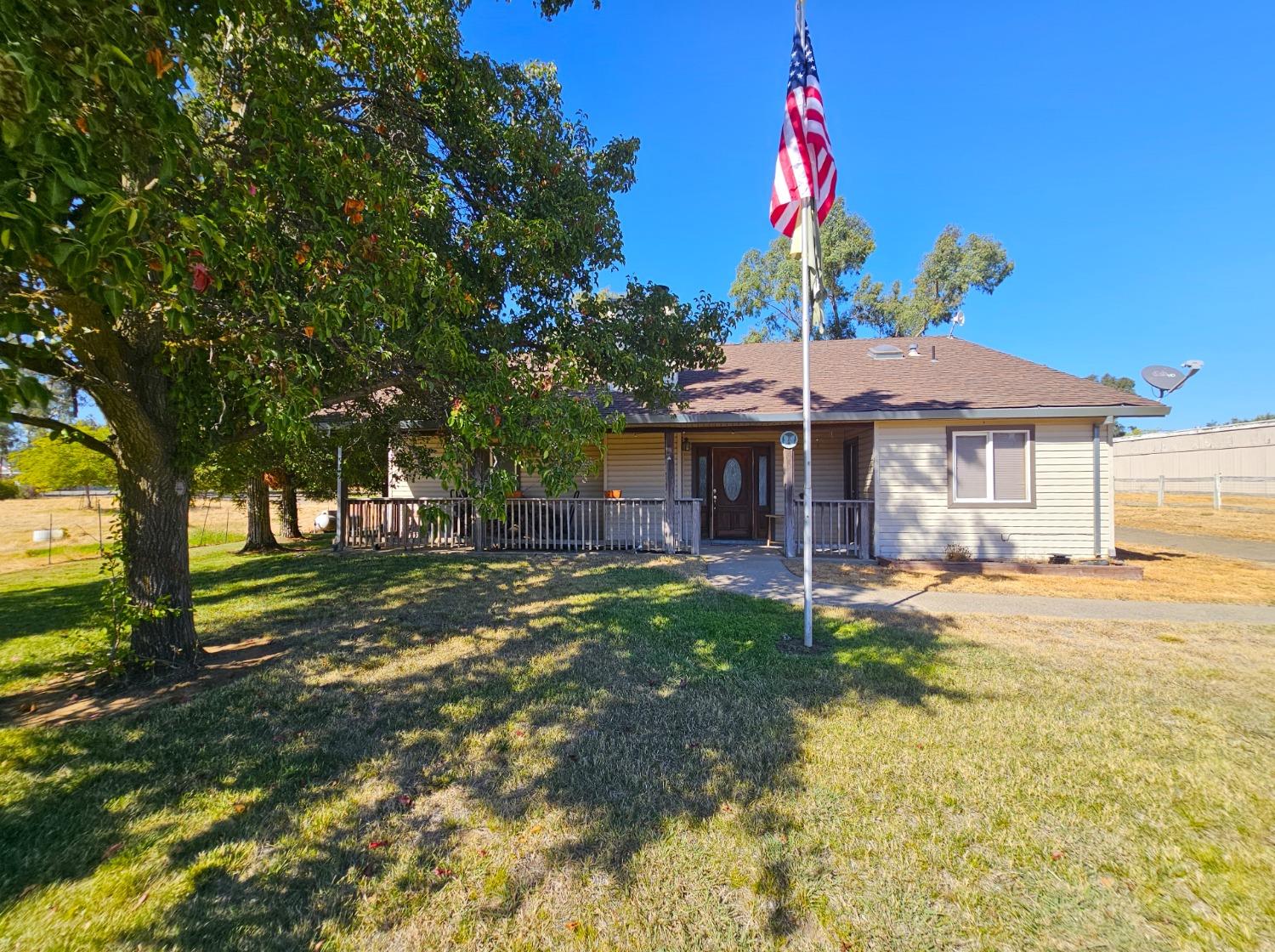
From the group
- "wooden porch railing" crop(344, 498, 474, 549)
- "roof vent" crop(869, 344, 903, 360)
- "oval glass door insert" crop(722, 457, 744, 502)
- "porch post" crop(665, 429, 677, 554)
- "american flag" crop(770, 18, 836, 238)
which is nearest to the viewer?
"american flag" crop(770, 18, 836, 238)

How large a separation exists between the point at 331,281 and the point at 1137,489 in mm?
43173

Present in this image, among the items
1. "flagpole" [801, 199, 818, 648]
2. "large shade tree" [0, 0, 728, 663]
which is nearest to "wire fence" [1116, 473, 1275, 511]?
"flagpole" [801, 199, 818, 648]

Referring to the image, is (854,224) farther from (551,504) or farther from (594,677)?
(594,677)

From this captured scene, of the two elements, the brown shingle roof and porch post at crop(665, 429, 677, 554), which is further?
porch post at crop(665, 429, 677, 554)

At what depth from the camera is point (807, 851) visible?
244cm

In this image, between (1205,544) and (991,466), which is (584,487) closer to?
(991,466)

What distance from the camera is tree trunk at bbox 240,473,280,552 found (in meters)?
12.3

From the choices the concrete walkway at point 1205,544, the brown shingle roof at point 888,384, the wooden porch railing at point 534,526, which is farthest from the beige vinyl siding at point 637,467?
the concrete walkway at point 1205,544

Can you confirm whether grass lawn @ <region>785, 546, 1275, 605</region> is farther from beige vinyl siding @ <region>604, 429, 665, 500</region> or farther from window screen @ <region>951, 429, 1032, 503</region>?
beige vinyl siding @ <region>604, 429, 665, 500</region>

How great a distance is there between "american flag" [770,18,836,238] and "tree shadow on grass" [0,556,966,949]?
14.3 feet

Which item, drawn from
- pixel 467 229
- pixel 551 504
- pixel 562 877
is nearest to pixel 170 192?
pixel 467 229

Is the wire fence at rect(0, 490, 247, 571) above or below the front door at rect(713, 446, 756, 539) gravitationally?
below

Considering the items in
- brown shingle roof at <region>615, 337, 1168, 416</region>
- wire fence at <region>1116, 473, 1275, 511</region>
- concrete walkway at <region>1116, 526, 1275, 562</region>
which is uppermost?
brown shingle roof at <region>615, 337, 1168, 416</region>

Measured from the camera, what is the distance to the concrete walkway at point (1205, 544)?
10953mm
